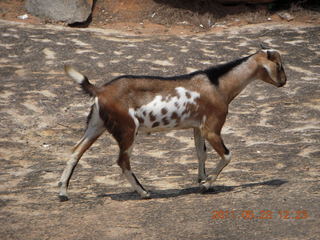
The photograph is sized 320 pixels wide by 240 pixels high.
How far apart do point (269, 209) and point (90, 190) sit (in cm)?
250

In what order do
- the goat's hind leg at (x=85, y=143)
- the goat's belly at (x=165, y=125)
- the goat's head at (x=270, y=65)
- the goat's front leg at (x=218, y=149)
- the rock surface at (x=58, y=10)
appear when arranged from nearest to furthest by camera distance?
1. the goat's hind leg at (x=85, y=143)
2. the goat's belly at (x=165, y=125)
3. the goat's front leg at (x=218, y=149)
4. the goat's head at (x=270, y=65)
5. the rock surface at (x=58, y=10)

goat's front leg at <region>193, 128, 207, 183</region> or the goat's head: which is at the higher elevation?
the goat's head

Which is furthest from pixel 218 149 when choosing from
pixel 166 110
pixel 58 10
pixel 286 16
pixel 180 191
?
pixel 286 16

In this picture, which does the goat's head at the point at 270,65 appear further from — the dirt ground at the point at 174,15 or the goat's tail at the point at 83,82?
the dirt ground at the point at 174,15

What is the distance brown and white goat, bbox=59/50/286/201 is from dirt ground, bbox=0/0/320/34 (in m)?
9.20

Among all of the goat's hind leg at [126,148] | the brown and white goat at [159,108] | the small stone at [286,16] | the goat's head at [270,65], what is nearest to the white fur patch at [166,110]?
the brown and white goat at [159,108]

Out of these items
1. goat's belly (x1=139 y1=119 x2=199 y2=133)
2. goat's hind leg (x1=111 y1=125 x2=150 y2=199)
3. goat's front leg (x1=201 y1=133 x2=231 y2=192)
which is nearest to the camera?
goat's hind leg (x1=111 y1=125 x2=150 y2=199)

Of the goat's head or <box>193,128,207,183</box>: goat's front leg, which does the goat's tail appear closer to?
<box>193,128,207,183</box>: goat's front leg

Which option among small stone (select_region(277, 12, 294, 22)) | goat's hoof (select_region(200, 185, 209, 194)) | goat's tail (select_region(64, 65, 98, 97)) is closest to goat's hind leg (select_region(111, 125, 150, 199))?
goat's tail (select_region(64, 65, 98, 97))

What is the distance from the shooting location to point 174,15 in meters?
17.8

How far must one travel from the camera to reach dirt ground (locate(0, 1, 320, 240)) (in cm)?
608

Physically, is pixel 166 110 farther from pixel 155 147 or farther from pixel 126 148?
pixel 155 147
